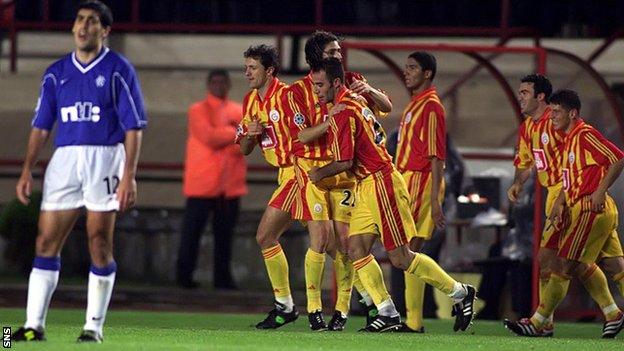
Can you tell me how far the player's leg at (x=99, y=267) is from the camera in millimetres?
11188

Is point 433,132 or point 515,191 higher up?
point 433,132

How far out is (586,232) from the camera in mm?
14562

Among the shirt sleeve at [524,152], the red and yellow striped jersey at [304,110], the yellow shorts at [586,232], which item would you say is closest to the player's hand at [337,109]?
the red and yellow striped jersey at [304,110]

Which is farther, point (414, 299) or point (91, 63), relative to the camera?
point (414, 299)

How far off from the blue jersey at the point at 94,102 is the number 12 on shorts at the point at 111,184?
199mm

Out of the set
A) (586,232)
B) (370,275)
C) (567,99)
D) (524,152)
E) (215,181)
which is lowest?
(215,181)

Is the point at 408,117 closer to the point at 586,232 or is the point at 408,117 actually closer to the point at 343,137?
the point at 343,137

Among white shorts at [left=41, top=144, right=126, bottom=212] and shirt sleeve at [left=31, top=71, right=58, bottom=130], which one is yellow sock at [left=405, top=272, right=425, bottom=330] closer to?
white shorts at [left=41, top=144, right=126, bottom=212]

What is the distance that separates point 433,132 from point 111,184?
3.52m

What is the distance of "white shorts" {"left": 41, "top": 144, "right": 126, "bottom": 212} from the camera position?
11188 millimetres

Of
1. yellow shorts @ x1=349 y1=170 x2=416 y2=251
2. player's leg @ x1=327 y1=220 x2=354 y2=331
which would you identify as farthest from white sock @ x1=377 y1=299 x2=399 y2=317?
player's leg @ x1=327 y1=220 x2=354 y2=331

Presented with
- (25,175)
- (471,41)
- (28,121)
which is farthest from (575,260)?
(28,121)

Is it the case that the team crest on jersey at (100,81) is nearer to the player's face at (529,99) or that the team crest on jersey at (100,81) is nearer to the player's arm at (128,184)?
the player's arm at (128,184)

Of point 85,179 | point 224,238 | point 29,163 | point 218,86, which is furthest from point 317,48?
point 224,238
